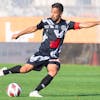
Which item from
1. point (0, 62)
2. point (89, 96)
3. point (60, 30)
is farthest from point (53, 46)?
point (0, 62)

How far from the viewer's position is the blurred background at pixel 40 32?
2395cm

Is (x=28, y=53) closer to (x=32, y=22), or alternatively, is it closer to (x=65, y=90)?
(x=32, y=22)

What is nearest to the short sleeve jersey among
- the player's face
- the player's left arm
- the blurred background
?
the player's face

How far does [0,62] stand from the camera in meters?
23.6

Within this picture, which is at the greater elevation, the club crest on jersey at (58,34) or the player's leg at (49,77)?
the club crest on jersey at (58,34)

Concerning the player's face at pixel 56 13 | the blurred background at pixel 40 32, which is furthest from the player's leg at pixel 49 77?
the blurred background at pixel 40 32

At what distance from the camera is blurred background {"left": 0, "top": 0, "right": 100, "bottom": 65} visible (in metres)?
24.0

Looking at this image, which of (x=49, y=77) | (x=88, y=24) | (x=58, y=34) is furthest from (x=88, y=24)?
(x=49, y=77)

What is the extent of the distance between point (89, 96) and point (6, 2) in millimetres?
15159

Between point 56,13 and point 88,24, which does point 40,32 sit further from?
point 56,13

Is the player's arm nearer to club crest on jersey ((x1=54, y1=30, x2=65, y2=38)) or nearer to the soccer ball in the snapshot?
club crest on jersey ((x1=54, y1=30, x2=65, y2=38))

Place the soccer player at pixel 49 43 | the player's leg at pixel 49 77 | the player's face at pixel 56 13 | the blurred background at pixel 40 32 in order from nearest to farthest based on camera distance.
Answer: the player's face at pixel 56 13
the player's leg at pixel 49 77
the soccer player at pixel 49 43
the blurred background at pixel 40 32

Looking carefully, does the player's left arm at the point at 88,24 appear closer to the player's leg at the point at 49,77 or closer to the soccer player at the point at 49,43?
the soccer player at the point at 49,43

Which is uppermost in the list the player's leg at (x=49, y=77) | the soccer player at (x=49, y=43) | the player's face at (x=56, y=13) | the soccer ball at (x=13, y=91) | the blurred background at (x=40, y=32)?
the player's face at (x=56, y=13)
